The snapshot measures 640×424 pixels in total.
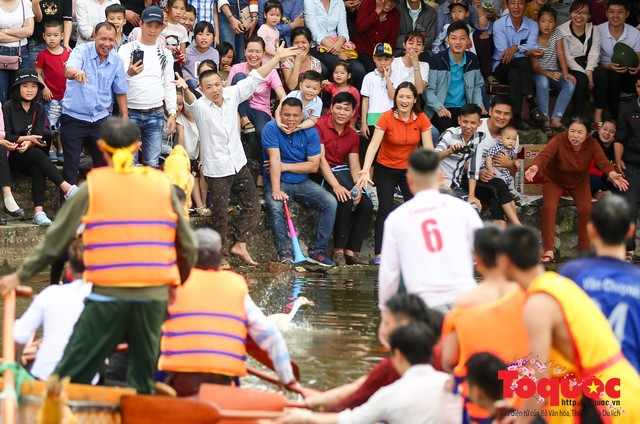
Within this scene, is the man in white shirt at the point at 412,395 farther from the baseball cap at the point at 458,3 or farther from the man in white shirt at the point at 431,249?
the baseball cap at the point at 458,3

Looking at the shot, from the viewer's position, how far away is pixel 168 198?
6.59 m

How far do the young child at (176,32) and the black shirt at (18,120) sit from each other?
184cm

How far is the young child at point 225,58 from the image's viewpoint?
14.1 meters

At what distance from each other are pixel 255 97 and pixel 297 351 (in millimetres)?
5193

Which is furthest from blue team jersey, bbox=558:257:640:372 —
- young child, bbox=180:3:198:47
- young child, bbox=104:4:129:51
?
young child, bbox=180:3:198:47

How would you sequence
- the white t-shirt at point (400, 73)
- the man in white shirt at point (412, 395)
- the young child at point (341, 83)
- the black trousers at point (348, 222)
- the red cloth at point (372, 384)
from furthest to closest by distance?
the white t-shirt at point (400, 73), the young child at point (341, 83), the black trousers at point (348, 222), the red cloth at point (372, 384), the man in white shirt at point (412, 395)

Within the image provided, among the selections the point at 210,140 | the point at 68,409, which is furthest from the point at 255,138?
the point at 68,409

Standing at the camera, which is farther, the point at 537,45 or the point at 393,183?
the point at 537,45

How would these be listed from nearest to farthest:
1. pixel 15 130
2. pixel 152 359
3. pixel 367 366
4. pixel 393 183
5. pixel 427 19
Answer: pixel 152 359, pixel 367 366, pixel 15 130, pixel 393 183, pixel 427 19

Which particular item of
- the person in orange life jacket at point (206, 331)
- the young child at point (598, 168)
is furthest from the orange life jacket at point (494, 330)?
the young child at point (598, 168)

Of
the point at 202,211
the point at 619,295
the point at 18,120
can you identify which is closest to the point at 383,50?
the point at 202,211

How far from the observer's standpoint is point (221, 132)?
41.3 ft

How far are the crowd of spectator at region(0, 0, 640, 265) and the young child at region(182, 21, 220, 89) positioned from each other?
27mm

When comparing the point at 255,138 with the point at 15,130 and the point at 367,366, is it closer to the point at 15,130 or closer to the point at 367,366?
the point at 15,130
